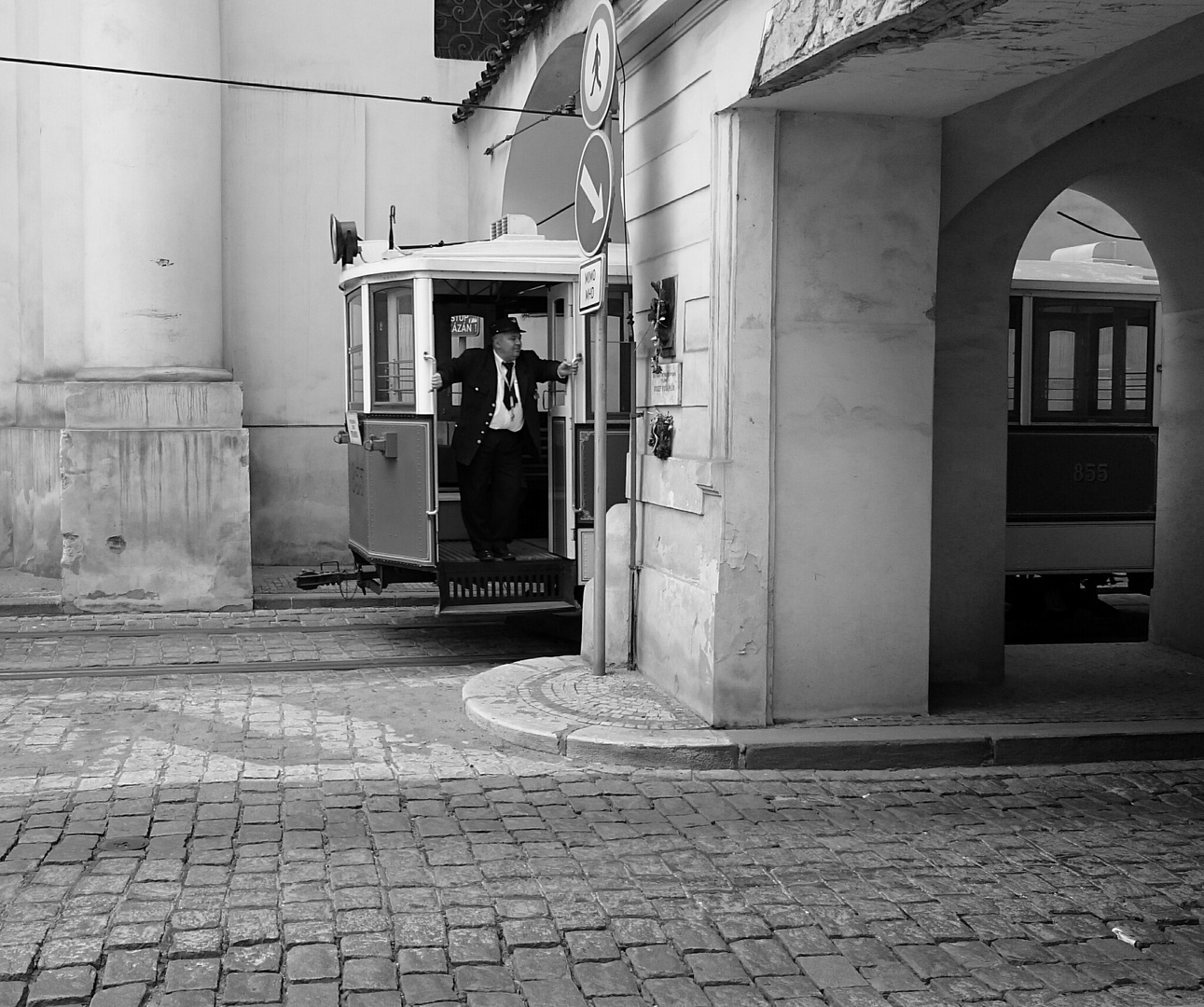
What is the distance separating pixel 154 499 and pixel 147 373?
1098mm

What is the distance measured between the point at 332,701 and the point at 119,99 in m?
6.64

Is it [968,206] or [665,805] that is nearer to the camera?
[665,805]

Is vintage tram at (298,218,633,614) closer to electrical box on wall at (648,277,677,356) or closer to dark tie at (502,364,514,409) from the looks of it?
dark tie at (502,364,514,409)

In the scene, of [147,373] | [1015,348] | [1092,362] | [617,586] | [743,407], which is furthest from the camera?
[147,373]

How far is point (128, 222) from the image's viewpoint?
12406mm

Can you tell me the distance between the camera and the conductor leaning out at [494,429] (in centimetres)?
1051

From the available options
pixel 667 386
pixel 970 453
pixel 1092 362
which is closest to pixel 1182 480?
pixel 970 453

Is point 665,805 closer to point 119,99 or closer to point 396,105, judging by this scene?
point 119,99

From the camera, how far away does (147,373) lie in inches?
488

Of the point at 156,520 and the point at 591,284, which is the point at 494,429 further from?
the point at 156,520

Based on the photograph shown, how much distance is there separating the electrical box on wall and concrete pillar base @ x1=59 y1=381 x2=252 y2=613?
215 inches

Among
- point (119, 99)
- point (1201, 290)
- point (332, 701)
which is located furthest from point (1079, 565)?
point (119, 99)

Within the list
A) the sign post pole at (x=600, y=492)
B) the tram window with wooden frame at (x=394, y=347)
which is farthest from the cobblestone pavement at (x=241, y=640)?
the sign post pole at (x=600, y=492)

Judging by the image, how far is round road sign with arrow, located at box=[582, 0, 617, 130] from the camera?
7688mm
